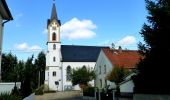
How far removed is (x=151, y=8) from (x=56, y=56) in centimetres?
7724

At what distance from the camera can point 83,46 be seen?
106m

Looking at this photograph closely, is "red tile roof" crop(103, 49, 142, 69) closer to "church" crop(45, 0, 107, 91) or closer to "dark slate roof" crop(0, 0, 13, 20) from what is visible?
"church" crop(45, 0, 107, 91)

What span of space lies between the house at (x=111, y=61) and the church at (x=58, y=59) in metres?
23.2

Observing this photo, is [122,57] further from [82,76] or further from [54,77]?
[54,77]

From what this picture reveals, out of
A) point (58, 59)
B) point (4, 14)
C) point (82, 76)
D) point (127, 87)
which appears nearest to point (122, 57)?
point (82, 76)

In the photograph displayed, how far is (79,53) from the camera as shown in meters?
102

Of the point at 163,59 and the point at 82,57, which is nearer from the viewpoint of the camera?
the point at 163,59

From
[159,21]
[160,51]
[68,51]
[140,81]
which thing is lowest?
[140,81]

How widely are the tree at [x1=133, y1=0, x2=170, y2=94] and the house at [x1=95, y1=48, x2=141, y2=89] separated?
Answer: 38736 mm

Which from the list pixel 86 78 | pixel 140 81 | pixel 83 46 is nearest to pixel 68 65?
pixel 83 46

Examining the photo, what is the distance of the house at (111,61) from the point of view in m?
62.8

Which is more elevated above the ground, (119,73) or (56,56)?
(56,56)

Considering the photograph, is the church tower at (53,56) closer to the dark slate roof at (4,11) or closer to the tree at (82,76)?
the tree at (82,76)

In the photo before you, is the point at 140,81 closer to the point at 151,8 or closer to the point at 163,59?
the point at 163,59
